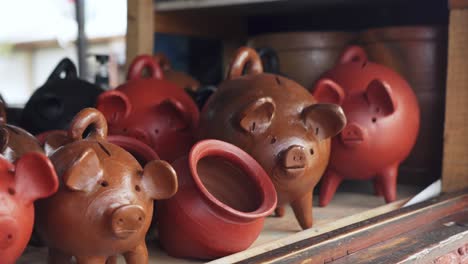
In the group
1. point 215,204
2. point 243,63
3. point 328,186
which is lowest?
point 328,186

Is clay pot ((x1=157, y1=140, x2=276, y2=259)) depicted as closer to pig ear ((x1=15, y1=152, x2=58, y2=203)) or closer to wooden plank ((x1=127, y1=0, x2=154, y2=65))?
pig ear ((x1=15, y1=152, x2=58, y2=203))

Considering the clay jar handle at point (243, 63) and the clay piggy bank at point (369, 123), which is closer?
the clay jar handle at point (243, 63)

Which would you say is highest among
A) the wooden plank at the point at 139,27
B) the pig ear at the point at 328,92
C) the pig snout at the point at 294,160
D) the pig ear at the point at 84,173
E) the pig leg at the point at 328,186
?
the wooden plank at the point at 139,27

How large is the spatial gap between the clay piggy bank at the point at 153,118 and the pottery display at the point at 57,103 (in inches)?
5.9

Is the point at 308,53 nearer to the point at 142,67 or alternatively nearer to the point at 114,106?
the point at 142,67

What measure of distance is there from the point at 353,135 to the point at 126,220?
763 millimetres

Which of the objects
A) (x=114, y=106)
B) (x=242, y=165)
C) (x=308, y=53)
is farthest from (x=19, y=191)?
(x=308, y=53)

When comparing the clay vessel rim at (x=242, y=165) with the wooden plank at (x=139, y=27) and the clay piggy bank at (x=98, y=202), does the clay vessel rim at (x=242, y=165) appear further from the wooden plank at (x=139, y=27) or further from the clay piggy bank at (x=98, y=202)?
the wooden plank at (x=139, y=27)

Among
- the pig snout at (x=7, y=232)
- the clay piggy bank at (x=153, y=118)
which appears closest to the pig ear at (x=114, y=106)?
the clay piggy bank at (x=153, y=118)

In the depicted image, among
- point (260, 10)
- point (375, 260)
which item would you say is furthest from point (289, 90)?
point (260, 10)

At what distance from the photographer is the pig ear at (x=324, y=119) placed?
1170mm

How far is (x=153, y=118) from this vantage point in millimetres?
1371

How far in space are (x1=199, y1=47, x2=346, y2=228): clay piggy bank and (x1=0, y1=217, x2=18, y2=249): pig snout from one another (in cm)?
49

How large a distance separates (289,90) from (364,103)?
1.10 feet
